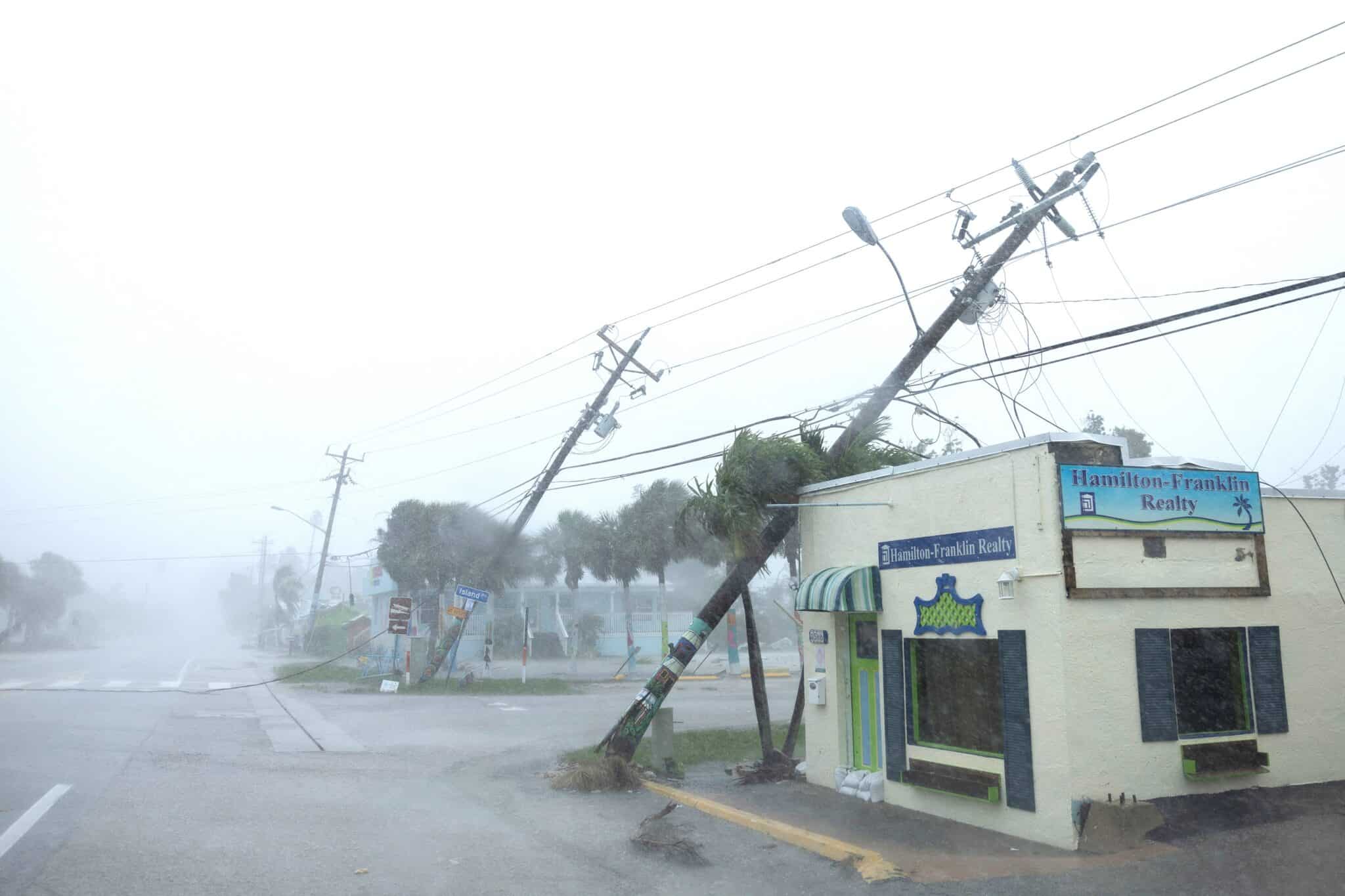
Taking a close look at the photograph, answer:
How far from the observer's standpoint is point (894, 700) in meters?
10.8

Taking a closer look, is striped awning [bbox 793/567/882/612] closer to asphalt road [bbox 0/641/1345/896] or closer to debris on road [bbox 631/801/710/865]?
asphalt road [bbox 0/641/1345/896]

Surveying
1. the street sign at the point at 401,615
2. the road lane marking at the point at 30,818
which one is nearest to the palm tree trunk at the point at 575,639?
the street sign at the point at 401,615

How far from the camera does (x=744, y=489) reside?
12.9m

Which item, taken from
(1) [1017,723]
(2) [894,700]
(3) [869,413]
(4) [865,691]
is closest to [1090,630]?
(1) [1017,723]

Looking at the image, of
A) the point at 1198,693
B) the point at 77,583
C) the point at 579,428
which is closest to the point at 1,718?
the point at 579,428

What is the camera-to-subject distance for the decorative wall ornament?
9727mm

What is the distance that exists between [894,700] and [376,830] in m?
5.69

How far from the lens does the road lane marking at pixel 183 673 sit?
31886 millimetres

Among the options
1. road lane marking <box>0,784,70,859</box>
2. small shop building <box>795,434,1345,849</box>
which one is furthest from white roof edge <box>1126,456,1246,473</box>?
road lane marking <box>0,784,70,859</box>

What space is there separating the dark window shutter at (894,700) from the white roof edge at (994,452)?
6.01 feet

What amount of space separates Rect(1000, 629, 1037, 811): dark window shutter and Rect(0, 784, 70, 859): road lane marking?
8.91 meters

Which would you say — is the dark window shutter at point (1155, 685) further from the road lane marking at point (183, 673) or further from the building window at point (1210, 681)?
the road lane marking at point (183, 673)

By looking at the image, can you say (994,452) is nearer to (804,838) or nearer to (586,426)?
(804,838)

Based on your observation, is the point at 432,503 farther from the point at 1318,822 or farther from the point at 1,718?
the point at 1318,822
